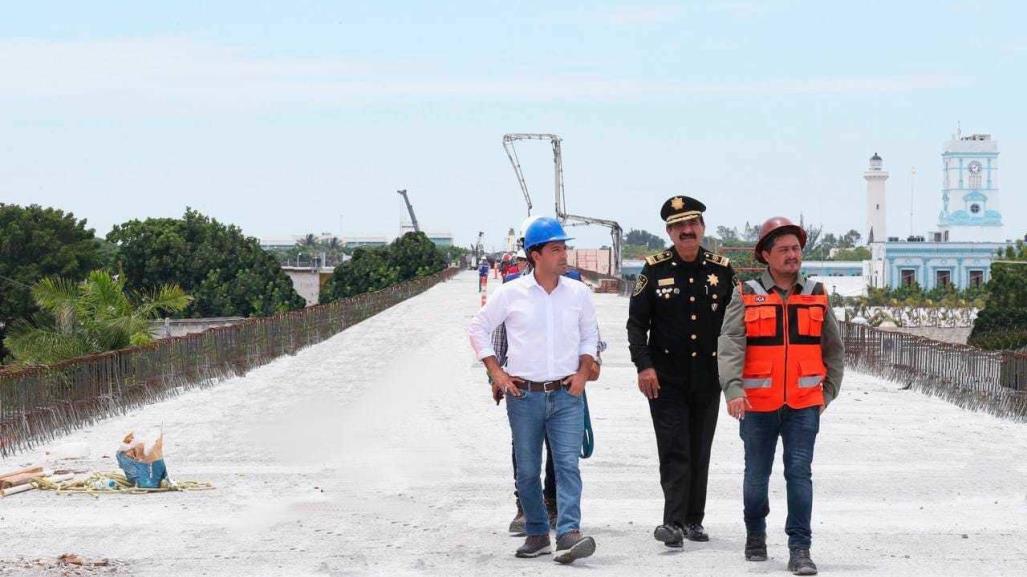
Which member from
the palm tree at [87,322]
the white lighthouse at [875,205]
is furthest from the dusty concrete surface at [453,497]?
the white lighthouse at [875,205]

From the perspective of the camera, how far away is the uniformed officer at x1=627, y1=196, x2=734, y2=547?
8.65m

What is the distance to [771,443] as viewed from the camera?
8148 mm

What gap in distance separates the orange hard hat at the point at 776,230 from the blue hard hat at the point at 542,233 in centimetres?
104

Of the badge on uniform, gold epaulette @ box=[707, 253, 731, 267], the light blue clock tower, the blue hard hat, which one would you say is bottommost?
the badge on uniform

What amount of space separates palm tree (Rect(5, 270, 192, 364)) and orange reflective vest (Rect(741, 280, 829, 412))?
55.0ft

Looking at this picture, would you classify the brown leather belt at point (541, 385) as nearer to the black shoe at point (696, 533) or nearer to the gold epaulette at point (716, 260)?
the gold epaulette at point (716, 260)

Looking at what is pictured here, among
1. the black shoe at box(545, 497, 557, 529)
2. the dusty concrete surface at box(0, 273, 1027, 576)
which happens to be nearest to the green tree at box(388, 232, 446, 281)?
the dusty concrete surface at box(0, 273, 1027, 576)

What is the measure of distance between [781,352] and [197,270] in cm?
10362

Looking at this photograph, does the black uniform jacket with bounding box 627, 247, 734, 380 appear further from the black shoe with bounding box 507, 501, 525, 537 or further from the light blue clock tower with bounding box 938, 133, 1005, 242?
the light blue clock tower with bounding box 938, 133, 1005, 242

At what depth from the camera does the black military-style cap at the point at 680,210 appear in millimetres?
8641

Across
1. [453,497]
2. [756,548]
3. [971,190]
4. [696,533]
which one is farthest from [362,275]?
[756,548]

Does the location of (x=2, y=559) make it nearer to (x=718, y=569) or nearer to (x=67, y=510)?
(x=67, y=510)

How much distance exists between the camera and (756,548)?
8.34m

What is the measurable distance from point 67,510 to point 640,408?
9.21 metres
